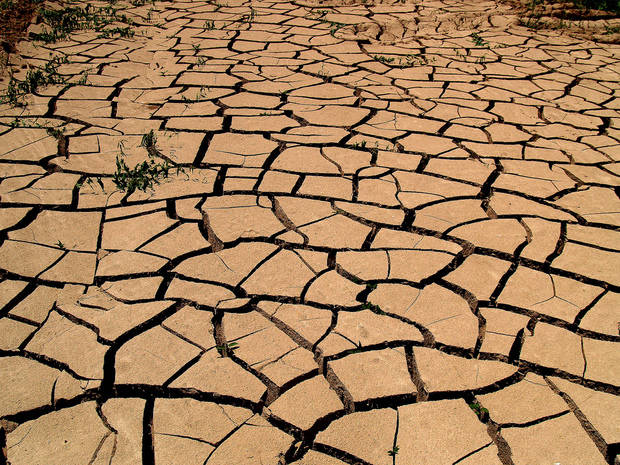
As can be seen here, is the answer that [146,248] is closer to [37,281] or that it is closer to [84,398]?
[37,281]

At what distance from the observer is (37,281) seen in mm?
2121

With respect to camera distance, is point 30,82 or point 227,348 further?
point 30,82

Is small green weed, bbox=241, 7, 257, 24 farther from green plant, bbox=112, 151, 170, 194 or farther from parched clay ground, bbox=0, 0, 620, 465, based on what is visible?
green plant, bbox=112, 151, 170, 194

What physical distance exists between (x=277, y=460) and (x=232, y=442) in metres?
0.15

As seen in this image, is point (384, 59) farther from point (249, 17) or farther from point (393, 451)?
→ point (393, 451)

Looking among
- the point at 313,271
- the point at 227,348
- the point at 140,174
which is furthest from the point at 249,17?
the point at 227,348

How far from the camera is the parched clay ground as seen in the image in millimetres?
1584

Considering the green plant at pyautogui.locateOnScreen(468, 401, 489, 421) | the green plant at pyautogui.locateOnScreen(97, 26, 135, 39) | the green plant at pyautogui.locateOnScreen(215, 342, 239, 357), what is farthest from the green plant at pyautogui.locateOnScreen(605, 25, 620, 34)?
the green plant at pyautogui.locateOnScreen(215, 342, 239, 357)

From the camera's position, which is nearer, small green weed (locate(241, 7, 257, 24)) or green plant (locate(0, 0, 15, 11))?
green plant (locate(0, 0, 15, 11))

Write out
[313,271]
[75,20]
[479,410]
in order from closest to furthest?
[479,410], [313,271], [75,20]

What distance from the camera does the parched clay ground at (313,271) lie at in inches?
62.4

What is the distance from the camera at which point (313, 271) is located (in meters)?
2.20

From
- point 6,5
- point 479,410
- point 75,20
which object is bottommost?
point 479,410

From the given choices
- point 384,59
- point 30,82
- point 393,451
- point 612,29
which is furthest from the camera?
point 612,29
